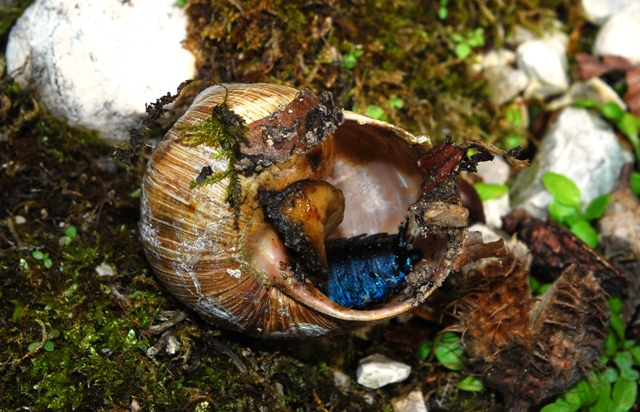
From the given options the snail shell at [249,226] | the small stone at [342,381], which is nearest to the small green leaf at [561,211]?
the snail shell at [249,226]

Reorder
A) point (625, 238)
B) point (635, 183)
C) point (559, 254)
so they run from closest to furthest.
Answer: point (559, 254) → point (625, 238) → point (635, 183)

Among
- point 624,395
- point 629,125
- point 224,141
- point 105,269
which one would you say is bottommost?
point 624,395

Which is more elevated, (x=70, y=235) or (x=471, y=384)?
(x=70, y=235)

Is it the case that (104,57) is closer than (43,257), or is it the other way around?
(43,257)

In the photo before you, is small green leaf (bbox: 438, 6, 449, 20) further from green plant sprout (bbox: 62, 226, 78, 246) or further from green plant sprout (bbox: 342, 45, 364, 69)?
green plant sprout (bbox: 62, 226, 78, 246)

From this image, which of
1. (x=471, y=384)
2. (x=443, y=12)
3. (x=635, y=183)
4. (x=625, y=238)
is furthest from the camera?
(x=443, y=12)

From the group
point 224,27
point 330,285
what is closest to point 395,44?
point 224,27

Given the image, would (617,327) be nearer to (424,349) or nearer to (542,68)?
(424,349)

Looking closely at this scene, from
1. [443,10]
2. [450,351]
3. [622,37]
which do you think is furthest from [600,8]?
[450,351]
